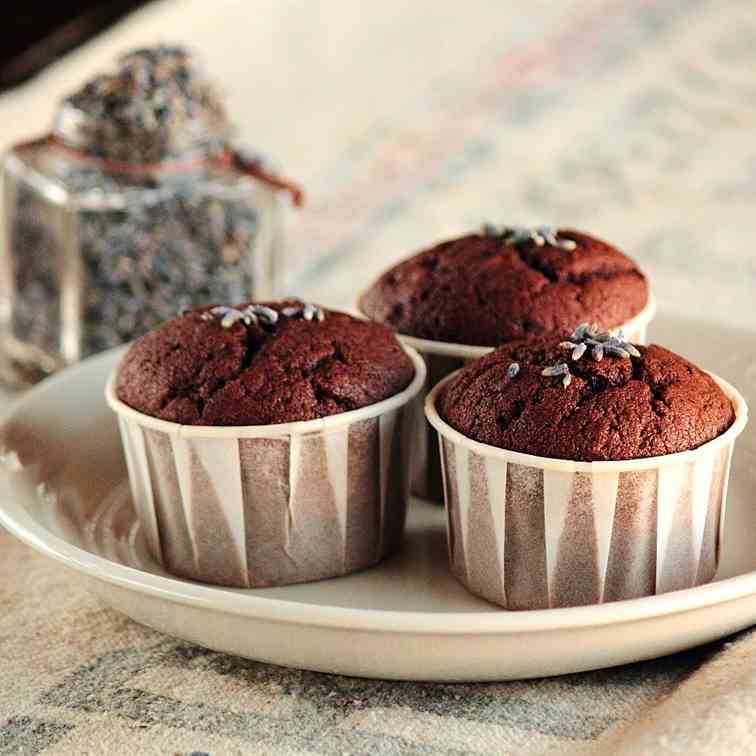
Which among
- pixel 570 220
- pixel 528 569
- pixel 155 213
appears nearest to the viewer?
pixel 528 569

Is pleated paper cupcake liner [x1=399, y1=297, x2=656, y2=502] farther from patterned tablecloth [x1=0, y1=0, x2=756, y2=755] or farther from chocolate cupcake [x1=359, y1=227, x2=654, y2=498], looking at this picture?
patterned tablecloth [x1=0, y1=0, x2=756, y2=755]

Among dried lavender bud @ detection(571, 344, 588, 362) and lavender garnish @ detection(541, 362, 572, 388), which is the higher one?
dried lavender bud @ detection(571, 344, 588, 362)

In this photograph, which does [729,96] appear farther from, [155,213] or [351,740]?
[351,740]

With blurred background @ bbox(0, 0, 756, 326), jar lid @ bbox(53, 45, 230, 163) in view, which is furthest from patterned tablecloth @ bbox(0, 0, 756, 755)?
jar lid @ bbox(53, 45, 230, 163)

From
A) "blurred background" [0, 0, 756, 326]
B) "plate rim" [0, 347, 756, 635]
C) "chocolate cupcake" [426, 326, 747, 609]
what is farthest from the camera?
"blurred background" [0, 0, 756, 326]

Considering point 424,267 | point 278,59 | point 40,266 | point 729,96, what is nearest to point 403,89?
point 278,59

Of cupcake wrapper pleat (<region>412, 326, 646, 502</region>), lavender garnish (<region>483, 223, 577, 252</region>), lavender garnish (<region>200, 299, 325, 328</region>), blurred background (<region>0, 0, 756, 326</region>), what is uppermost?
lavender garnish (<region>200, 299, 325, 328</region>)

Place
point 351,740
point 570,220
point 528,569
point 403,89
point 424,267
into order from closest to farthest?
point 351,740 → point 528,569 → point 424,267 → point 570,220 → point 403,89
